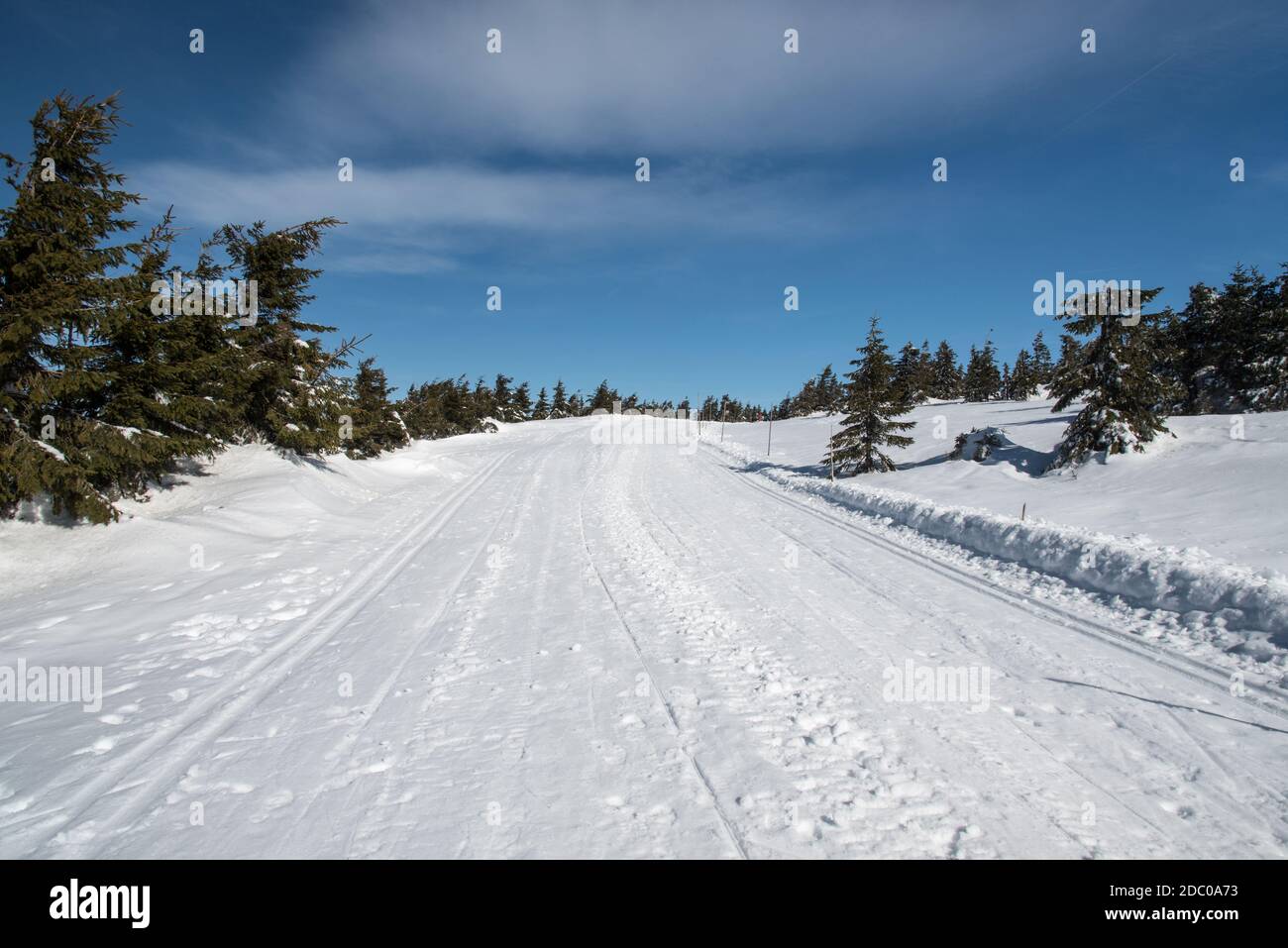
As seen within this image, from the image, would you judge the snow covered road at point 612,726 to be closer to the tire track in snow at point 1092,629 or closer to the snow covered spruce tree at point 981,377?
the tire track in snow at point 1092,629

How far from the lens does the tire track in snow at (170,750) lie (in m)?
3.33

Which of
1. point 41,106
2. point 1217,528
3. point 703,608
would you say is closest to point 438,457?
point 41,106

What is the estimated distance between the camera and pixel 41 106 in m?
9.72

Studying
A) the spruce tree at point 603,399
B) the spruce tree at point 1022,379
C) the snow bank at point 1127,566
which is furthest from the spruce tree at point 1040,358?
the snow bank at point 1127,566

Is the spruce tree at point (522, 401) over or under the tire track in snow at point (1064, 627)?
over

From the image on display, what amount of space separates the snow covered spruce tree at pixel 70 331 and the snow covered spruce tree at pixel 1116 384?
2336 cm

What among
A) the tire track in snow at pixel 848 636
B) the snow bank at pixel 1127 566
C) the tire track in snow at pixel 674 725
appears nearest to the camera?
the tire track in snow at pixel 674 725

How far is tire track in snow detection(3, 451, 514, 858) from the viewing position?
333 cm

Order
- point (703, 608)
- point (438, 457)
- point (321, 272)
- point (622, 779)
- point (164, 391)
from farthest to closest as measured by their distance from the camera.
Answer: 1. point (438, 457)
2. point (321, 272)
3. point (164, 391)
4. point (703, 608)
5. point (622, 779)

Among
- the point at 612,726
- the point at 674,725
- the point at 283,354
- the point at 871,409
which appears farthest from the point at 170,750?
the point at 871,409

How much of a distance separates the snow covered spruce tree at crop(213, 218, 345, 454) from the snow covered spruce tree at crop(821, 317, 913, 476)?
60.6ft

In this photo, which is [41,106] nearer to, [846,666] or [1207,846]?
[846,666]
